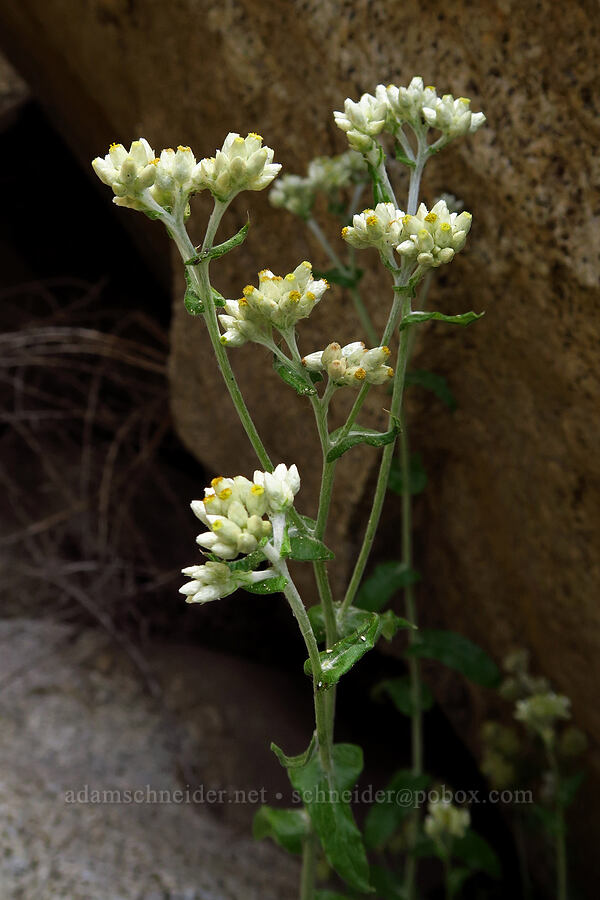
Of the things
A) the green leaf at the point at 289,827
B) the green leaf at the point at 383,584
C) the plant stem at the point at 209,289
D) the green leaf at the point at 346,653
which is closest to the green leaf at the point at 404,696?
the green leaf at the point at 383,584

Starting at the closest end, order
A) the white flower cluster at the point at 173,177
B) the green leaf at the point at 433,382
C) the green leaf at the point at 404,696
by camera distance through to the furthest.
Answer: the white flower cluster at the point at 173,177, the green leaf at the point at 433,382, the green leaf at the point at 404,696

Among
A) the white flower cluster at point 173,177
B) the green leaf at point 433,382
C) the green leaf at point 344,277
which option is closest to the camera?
the white flower cluster at point 173,177

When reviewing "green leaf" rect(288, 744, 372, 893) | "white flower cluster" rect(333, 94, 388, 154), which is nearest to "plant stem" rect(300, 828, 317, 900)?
"green leaf" rect(288, 744, 372, 893)

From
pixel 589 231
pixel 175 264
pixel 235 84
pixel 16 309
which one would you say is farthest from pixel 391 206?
pixel 16 309

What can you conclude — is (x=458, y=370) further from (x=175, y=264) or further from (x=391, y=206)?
(x=175, y=264)

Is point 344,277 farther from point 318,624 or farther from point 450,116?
point 318,624

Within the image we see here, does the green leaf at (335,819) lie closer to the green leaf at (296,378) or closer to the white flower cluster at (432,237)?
the green leaf at (296,378)
